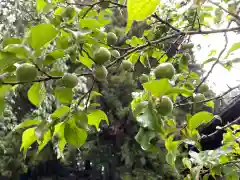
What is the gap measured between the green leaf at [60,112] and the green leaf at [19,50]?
0.11 metres

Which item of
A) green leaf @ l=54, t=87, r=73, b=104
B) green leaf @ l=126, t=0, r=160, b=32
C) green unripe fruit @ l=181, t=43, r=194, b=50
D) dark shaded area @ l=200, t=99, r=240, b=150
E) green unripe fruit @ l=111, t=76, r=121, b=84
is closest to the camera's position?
green leaf @ l=126, t=0, r=160, b=32

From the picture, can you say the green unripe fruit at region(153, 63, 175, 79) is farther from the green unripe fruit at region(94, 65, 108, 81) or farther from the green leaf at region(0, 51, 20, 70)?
the green leaf at region(0, 51, 20, 70)

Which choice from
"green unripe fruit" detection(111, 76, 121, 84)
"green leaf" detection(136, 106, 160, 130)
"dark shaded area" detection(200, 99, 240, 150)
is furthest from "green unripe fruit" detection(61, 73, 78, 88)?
"green unripe fruit" detection(111, 76, 121, 84)

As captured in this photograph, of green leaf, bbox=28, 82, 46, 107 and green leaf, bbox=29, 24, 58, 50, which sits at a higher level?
green leaf, bbox=29, 24, 58, 50

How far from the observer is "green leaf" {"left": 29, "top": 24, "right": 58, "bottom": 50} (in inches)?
15.6

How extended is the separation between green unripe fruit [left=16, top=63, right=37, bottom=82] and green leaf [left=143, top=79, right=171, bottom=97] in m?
0.15

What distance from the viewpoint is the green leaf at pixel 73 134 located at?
0.47 metres

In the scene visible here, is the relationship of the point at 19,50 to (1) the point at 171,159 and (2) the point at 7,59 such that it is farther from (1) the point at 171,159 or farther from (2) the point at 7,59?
(1) the point at 171,159

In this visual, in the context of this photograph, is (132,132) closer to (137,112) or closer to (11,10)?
(11,10)

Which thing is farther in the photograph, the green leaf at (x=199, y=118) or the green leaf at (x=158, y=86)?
the green leaf at (x=199, y=118)

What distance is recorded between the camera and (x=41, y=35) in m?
0.40

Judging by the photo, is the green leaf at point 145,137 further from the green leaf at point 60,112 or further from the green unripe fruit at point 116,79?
the green unripe fruit at point 116,79

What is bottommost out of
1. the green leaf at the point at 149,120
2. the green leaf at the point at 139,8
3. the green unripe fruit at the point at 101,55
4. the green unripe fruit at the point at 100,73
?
the green leaf at the point at 149,120

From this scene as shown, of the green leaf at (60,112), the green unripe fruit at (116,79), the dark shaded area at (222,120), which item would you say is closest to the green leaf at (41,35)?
the green leaf at (60,112)
